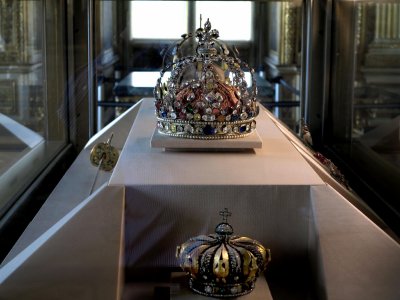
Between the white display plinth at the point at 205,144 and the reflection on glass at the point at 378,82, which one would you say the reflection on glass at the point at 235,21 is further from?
the white display plinth at the point at 205,144

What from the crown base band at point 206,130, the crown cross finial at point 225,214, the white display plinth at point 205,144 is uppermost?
the crown base band at point 206,130

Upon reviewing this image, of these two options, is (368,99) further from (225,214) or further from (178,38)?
(225,214)

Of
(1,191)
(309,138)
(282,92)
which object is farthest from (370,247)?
(282,92)

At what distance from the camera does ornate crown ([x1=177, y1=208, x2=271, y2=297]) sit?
1315 mm

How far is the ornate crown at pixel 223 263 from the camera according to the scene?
132 centimetres

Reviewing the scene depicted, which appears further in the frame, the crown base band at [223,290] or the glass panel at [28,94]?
the glass panel at [28,94]

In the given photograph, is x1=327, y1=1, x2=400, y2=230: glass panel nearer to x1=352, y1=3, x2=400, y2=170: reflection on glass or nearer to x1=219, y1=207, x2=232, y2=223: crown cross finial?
x1=352, y1=3, x2=400, y2=170: reflection on glass

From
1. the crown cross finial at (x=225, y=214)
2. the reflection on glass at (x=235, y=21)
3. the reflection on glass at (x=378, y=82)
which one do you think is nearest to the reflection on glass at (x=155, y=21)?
the reflection on glass at (x=235, y=21)

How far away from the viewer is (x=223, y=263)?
4.30 ft

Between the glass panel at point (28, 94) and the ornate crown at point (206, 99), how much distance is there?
39 centimetres

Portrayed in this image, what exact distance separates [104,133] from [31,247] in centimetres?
103

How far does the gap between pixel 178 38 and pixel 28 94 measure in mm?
921

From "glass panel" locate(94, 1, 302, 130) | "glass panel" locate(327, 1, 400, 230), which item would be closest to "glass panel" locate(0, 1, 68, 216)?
"glass panel" locate(94, 1, 302, 130)

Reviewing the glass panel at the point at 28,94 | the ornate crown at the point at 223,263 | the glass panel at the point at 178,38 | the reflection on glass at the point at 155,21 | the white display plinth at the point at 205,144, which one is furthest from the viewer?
the reflection on glass at the point at 155,21
